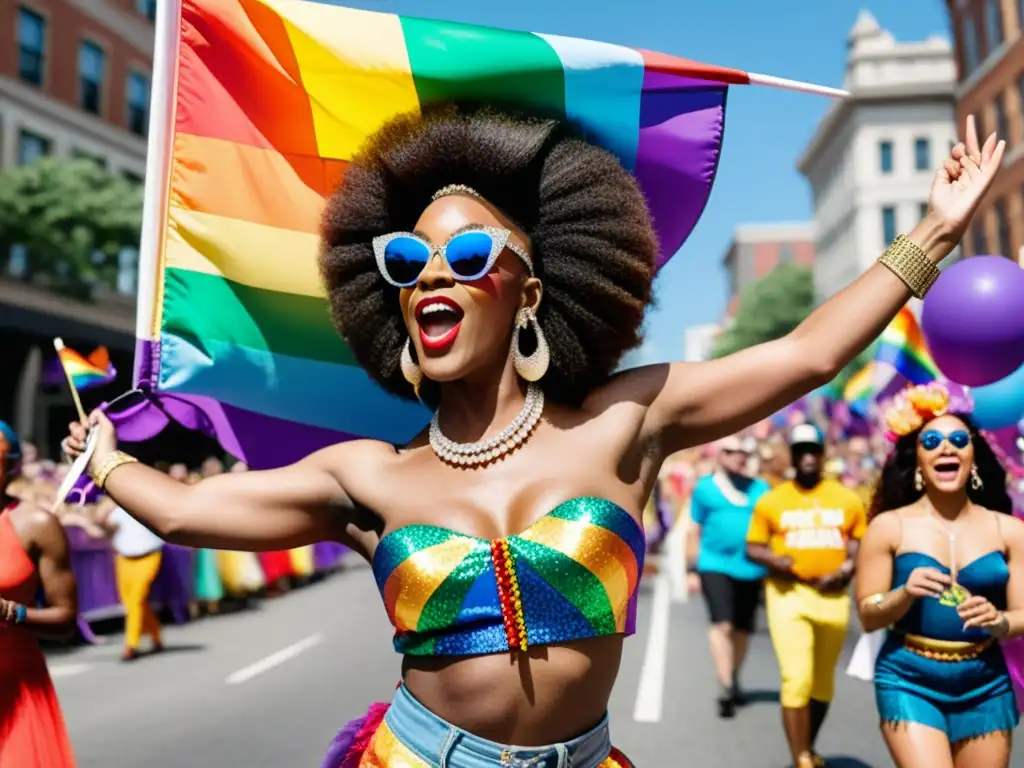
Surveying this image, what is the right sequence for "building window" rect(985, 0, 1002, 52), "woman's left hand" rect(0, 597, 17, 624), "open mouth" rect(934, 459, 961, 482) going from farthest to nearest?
"building window" rect(985, 0, 1002, 52) < "open mouth" rect(934, 459, 961, 482) < "woman's left hand" rect(0, 597, 17, 624)

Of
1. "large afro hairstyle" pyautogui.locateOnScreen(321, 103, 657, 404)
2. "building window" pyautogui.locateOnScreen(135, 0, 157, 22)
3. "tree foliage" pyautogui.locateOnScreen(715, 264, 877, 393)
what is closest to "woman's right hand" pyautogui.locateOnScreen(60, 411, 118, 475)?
Result: "large afro hairstyle" pyautogui.locateOnScreen(321, 103, 657, 404)

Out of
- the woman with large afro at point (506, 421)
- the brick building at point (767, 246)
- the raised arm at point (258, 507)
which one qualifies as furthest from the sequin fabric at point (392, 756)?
the brick building at point (767, 246)

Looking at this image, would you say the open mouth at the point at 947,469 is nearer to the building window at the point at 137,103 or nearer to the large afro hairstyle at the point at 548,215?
the large afro hairstyle at the point at 548,215

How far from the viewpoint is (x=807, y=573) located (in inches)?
264

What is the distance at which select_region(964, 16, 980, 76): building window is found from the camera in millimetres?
39344

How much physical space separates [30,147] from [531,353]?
2692cm

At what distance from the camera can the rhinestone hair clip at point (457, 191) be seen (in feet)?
8.74

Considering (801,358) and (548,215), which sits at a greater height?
(548,215)

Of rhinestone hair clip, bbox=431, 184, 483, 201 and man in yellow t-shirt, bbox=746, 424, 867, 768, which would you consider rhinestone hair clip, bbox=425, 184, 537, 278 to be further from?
→ man in yellow t-shirt, bbox=746, 424, 867, 768

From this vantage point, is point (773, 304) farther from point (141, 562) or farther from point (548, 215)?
point (548, 215)

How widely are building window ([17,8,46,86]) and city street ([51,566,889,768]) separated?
18.5m

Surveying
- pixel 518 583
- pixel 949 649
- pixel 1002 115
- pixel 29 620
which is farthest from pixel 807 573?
pixel 1002 115

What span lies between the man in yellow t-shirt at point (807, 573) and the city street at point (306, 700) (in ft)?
1.19

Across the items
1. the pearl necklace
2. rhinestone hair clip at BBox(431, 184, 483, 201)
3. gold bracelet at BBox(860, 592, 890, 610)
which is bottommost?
gold bracelet at BBox(860, 592, 890, 610)
